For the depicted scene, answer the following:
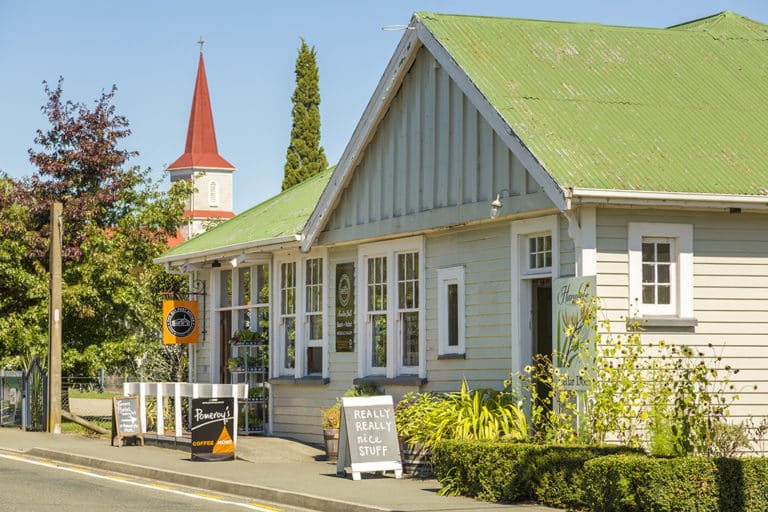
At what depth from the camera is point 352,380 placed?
69.7ft

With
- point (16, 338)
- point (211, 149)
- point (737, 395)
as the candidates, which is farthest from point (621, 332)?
point (211, 149)

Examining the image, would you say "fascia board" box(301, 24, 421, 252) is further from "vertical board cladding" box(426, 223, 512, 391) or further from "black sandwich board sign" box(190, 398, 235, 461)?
"black sandwich board sign" box(190, 398, 235, 461)

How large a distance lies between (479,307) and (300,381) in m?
5.55

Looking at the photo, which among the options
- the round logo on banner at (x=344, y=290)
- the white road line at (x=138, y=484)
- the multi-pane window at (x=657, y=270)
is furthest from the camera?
the round logo on banner at (x=344, y=290)

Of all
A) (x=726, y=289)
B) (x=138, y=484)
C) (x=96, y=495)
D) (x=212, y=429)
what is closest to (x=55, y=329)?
(x=212, y=429)

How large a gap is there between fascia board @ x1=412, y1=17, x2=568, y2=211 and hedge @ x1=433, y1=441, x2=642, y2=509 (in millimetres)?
2900

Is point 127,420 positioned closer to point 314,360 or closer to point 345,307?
point 314,360

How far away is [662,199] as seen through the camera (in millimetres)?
15422

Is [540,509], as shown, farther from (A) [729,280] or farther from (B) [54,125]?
(B) [54,125]

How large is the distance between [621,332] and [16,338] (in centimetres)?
1921

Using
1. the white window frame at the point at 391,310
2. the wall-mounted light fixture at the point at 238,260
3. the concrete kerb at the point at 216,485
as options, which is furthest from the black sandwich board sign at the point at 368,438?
the wall-mounted light fixture at the point at 238,260

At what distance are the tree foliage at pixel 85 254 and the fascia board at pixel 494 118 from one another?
585 inches

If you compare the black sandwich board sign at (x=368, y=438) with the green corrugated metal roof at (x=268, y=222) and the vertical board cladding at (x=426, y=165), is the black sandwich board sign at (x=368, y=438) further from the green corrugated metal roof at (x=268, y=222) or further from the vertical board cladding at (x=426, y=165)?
the green corrugated metal roof at (x=268, y=222)

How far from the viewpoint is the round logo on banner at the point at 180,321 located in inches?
1040
